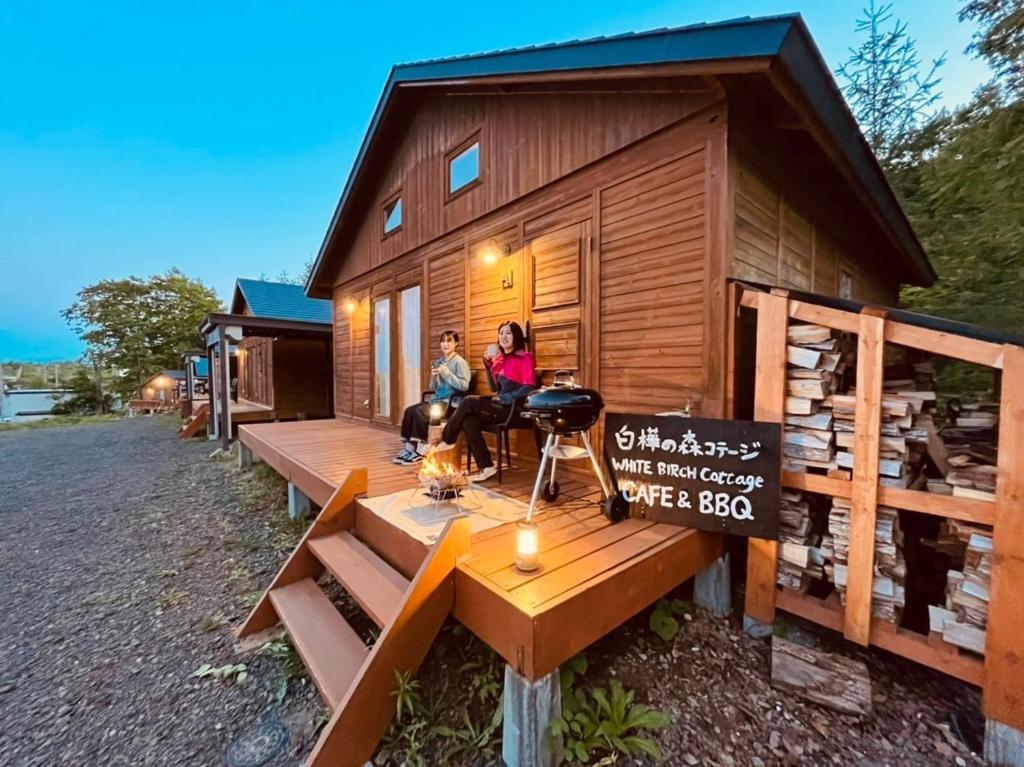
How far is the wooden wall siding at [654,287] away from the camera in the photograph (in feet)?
8.70

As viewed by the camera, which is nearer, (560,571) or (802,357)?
(560,571)

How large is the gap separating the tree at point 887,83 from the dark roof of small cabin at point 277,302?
50.3 ft

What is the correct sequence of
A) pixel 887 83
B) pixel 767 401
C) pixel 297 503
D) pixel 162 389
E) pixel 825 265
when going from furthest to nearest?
pixel 162 389 → pixel 887 83 → pixel 297 503 → pixel 825 265 → pixel 767 401

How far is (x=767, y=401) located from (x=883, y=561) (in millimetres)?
856

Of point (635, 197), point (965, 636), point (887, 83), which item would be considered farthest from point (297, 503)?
point (887, 83)

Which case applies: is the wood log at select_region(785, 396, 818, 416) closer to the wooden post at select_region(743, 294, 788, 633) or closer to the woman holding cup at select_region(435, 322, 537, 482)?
the wooden post at select_region(743, 294, 788, 633)

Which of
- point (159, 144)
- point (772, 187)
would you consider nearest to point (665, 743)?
point (772, 187)

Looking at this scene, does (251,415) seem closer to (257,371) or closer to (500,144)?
(257,371)

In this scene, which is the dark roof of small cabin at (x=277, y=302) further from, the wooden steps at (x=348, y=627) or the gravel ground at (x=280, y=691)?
the wooden steps at (x=348, y=627)

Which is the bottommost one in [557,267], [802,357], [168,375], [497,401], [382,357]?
[168,375]

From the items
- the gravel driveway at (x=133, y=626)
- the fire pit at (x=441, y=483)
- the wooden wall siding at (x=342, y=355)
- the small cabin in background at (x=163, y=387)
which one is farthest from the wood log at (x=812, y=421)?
the small cabin in background at (x=163, y=387)

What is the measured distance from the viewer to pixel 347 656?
193 cm

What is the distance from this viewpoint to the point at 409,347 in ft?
19.1

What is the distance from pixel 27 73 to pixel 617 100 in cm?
5359
